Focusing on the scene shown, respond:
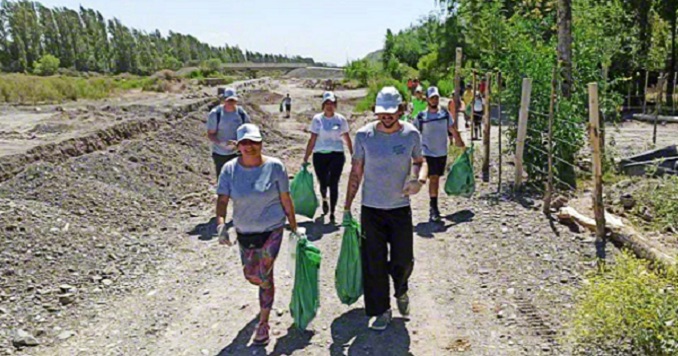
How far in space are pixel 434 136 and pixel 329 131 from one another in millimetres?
1278

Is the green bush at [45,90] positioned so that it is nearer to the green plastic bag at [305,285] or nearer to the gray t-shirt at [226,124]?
the gray t-shirt at [226,124]

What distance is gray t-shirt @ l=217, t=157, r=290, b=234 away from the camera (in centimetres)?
449

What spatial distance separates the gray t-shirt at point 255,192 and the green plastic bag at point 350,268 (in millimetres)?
610

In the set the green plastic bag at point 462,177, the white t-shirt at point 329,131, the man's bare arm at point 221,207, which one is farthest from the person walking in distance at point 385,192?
the green plastic bag at point 462,177

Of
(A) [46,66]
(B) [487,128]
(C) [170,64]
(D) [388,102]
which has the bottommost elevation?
(B) [487,128]

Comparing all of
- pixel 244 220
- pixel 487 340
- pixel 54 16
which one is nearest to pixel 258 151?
pixel 244 220

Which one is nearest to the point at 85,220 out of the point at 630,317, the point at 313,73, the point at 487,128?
the point at 487,128

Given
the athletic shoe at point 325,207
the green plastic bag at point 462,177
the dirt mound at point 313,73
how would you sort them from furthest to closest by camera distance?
the dirt mound at point 313,73 < the green plastic bag at point 462,177 < the athletic shoe at point 325,207

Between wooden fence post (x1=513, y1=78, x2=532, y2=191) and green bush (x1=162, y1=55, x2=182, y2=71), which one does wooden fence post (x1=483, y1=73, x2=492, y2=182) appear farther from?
green bush (x1=162, y1=55, x2=182, y2=71)

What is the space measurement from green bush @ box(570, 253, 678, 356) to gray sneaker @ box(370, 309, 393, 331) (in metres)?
1.30

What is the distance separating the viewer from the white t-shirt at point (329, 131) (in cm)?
750

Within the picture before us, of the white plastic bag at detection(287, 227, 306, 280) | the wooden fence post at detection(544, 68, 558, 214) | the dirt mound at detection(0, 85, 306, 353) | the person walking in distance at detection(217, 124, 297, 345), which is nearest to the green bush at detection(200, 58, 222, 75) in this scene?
the dirt mound at detection(0, 85, 306, 353)

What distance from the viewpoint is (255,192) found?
448 cm

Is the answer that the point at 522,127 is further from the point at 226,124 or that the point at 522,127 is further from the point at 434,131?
the point at 226,124
